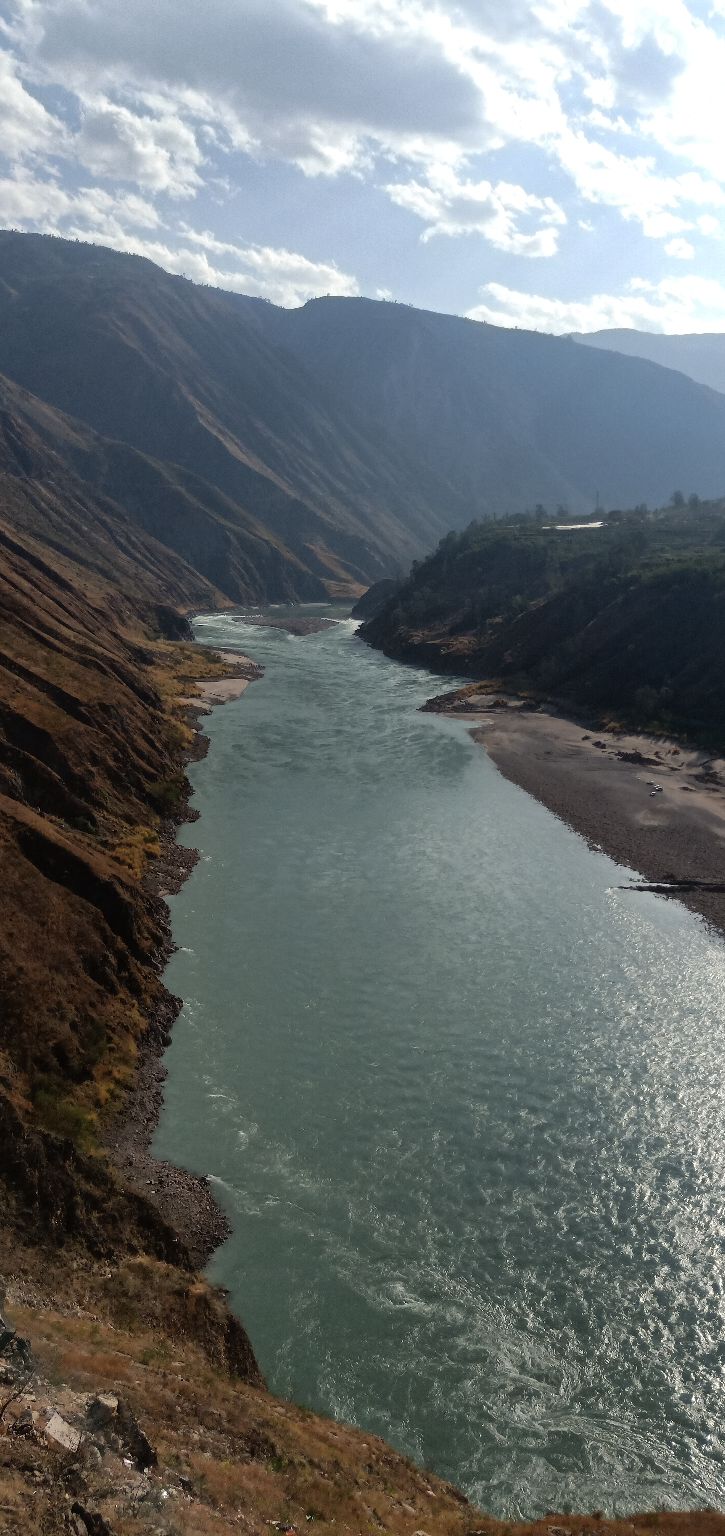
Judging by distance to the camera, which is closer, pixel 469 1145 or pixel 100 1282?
pixel 100 1282

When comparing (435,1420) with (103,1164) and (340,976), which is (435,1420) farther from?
(340,976)

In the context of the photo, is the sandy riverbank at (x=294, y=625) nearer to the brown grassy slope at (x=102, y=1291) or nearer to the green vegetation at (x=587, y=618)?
the green vegetation at (x=587, y=618)

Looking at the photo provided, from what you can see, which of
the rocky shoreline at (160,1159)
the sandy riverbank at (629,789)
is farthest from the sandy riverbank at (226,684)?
the rocky shoreline at (160,1159)

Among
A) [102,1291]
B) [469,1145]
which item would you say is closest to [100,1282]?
[102,1291]

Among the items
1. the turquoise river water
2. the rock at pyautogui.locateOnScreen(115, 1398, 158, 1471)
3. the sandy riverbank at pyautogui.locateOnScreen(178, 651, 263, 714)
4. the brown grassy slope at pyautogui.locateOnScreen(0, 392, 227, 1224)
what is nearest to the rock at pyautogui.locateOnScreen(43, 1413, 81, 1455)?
the rock at pyautogui.locateOnScreen(115, 1398, 158, 1471)

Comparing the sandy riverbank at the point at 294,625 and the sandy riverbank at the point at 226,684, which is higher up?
the sandy riverbank at the point at 294,625

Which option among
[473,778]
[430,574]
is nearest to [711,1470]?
[473,778]

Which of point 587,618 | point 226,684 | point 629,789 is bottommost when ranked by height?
point 629,789

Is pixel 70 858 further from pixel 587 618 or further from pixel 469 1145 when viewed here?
pixel 587 618
